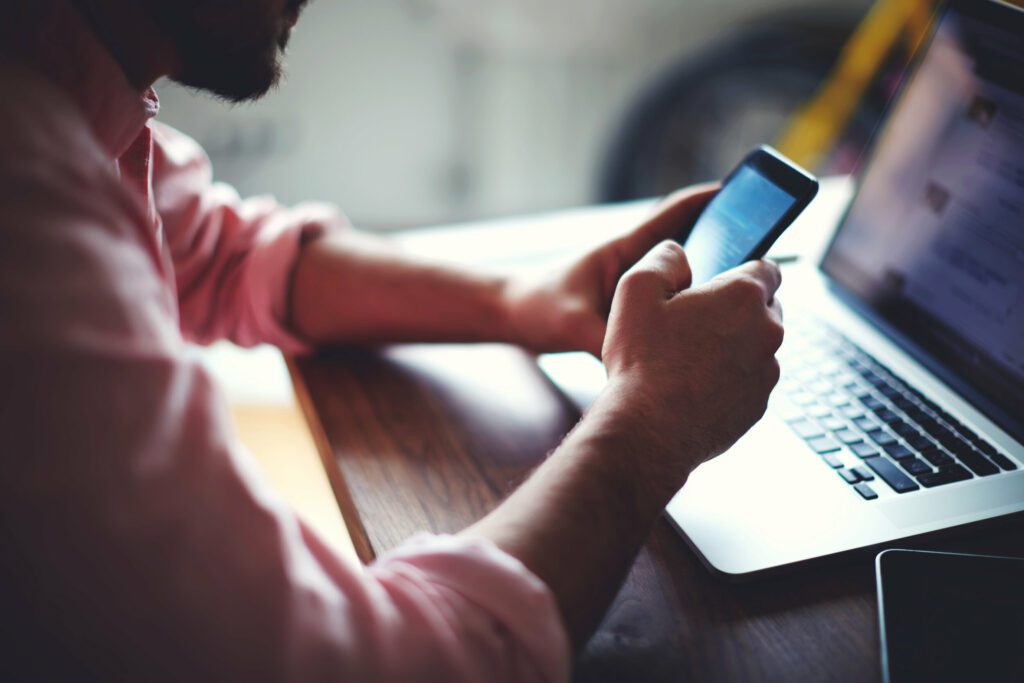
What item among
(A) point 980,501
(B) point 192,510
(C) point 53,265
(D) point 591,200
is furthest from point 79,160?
(D) point 591,200

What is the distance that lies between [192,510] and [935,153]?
0.64 metres

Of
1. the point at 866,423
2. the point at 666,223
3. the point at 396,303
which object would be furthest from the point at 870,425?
the point at 396,303

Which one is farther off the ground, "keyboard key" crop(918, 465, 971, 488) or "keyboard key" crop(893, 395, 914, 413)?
"keyboard key" crop(893, 395, 914, 413)

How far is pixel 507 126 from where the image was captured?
229 centimetres

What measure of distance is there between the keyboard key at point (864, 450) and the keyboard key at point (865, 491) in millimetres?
30

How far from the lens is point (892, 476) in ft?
1.89

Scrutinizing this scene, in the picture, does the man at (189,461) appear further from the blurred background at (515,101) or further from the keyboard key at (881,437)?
the blurred background at (515,101)

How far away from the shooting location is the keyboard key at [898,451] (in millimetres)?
592

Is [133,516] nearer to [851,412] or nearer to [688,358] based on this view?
[688,358]

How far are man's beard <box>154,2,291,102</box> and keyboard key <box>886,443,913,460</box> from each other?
542 mm

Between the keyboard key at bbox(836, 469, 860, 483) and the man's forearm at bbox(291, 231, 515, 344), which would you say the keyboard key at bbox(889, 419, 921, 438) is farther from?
the man's forearm at bbox(291, 231, 515, 344)

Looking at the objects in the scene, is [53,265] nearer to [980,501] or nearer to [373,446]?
[373,446]

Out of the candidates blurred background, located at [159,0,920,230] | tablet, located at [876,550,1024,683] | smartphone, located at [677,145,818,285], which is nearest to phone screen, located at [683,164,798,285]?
smartphone, located at [677,145,818,285]

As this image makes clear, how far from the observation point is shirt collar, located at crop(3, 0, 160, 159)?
44cm
